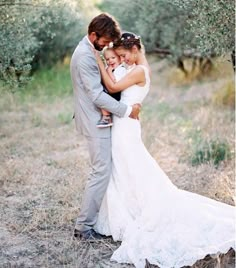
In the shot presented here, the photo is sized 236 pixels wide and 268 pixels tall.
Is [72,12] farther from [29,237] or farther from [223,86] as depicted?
[223,86]

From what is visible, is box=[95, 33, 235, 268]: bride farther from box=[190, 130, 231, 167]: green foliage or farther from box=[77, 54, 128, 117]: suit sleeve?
box=[190, 130, 231, 167]: green foliage

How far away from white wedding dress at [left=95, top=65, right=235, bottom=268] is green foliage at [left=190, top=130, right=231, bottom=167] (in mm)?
2775

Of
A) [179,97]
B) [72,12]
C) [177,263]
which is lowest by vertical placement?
[179,97]

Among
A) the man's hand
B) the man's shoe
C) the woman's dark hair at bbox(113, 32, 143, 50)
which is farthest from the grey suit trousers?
the woman's dark hair at bbox(113, 32, 143, 50)

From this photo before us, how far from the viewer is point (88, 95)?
5.10 meters

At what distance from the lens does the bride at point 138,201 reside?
5000 millimetres

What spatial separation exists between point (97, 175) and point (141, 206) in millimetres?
505

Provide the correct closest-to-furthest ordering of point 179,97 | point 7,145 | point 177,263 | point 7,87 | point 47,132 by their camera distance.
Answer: point 177,263 → point 7,87 → point 7,145 → point 47,132 → point 179,97

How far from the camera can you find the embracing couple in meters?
5.00

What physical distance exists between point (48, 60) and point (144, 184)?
40.6ft

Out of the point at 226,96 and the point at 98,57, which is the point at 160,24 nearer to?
the point at 226,96

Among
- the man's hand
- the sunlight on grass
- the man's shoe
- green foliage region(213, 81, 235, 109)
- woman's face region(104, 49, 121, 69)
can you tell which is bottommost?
the sunlight on grass

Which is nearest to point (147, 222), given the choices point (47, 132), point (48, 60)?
point (47, 132)

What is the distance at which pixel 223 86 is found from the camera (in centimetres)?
1355
